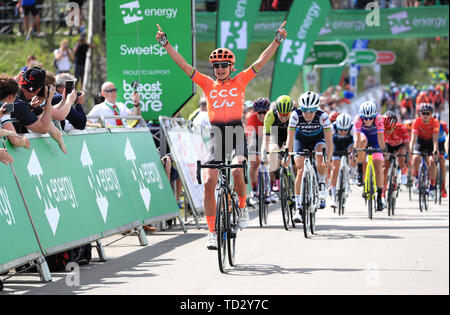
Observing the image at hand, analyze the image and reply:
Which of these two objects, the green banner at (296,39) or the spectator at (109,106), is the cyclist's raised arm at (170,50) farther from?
the green banner at (296,39)

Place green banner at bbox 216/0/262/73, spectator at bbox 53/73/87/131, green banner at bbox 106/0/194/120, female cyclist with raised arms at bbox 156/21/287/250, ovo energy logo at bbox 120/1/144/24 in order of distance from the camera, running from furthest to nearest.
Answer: green banner at bbox 216/0/262/73, ovo energy logo at bbox 120/1/144/24, green banner at bbox 106/0/194/120, spectator at bbox 53/73/87/131, female cyclist with raised arms at bbox 156/21/287/250

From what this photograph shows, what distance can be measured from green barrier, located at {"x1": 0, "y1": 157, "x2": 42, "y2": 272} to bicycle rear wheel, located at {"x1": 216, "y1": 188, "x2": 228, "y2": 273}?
5.63ft

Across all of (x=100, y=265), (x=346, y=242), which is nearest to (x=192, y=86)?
(x=346, y=242)

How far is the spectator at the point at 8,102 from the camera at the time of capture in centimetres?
913

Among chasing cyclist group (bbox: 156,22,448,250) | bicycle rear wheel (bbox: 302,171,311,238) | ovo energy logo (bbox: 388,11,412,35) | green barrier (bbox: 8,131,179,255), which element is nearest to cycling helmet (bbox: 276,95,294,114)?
chasing cyclist group (bbox: 156,22,448,250)

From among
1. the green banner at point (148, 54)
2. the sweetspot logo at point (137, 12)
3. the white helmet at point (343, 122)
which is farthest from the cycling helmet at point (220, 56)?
the white helmet at point (343, 122)

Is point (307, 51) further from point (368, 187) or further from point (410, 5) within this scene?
point (410, 5)

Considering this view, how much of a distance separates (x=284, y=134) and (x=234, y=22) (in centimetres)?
878

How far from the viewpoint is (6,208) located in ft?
28.5

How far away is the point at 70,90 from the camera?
10.8m

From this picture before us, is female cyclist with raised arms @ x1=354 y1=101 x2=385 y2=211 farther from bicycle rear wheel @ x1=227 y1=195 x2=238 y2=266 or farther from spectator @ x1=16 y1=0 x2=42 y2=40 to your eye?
spectator @ x1=16 y1=0 x2=42 y2=40

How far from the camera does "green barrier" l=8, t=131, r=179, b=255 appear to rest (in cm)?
950

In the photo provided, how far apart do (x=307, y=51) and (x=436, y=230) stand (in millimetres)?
11631

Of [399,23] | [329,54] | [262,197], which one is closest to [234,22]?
[329,54]
